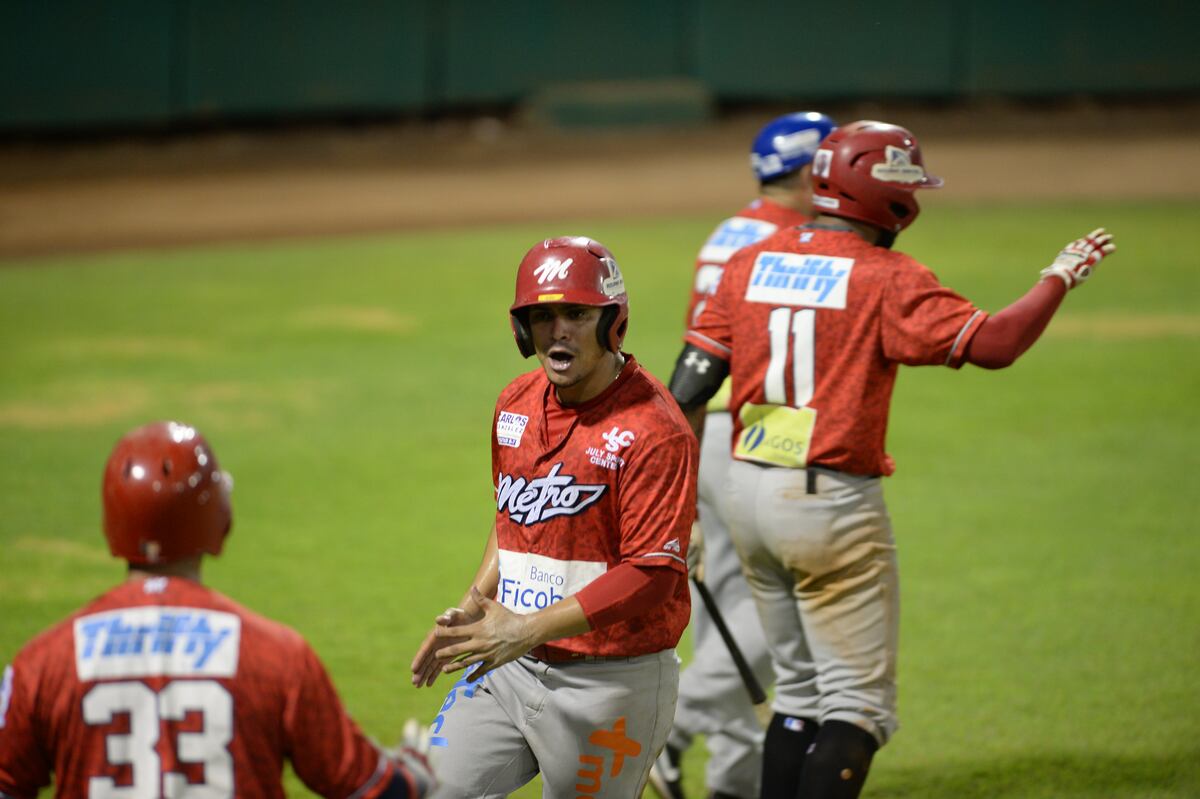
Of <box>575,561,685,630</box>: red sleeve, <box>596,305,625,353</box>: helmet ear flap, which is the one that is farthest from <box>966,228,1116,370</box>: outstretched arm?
<box>575,561,685,630</box>: red sleeve

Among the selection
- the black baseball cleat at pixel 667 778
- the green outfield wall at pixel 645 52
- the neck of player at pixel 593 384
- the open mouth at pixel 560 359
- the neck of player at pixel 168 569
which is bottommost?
the black baseball cleat at pixel 667 778

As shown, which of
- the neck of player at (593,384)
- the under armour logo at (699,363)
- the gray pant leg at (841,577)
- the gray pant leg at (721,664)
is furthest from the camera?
the gray pant leg at (721,664)

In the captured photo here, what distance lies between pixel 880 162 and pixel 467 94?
2173cm

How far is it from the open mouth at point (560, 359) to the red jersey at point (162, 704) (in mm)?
1126

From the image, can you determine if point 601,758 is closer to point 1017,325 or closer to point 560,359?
point 560,359

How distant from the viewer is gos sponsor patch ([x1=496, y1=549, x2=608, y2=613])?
3541 mm

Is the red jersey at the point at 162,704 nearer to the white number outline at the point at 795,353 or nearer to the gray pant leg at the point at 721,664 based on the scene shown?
the white number outline at the point at 795,353

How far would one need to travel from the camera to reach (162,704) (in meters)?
2.56

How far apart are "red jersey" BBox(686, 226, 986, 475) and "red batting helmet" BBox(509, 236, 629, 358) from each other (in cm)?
84

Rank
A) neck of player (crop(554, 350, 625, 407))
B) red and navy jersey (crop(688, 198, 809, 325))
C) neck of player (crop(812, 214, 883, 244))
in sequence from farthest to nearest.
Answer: red and navy jersey (crop(688, 198, 809, 325)), neck of player (crop(812, 214, 883, 244)), neck of player (crop(554, 350, 625, 407))

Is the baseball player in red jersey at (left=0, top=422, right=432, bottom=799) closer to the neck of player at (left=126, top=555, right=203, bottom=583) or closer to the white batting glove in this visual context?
the neck of player at (left=126, top=555, right=203, bottom=583)

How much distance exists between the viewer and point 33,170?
73.0 feet

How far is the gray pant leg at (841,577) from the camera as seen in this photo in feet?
14.0

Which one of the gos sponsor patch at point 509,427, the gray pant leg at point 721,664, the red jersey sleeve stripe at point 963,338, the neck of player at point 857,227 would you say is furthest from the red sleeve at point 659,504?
the gray pant leg at point 721,664
